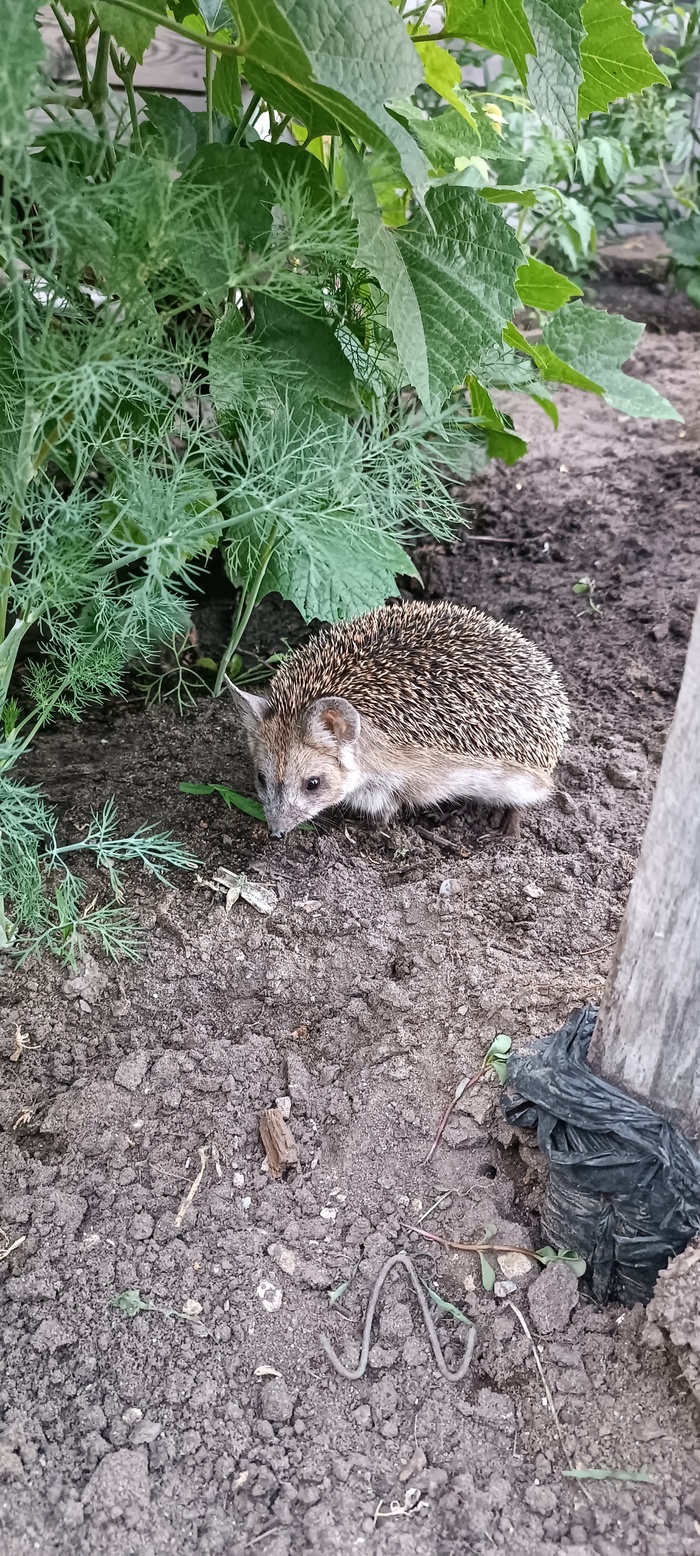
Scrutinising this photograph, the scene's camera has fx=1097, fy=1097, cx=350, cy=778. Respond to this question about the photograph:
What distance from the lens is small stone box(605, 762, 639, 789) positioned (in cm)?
422

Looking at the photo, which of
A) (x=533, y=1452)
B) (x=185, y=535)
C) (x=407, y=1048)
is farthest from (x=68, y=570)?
(x=533, y=1452)

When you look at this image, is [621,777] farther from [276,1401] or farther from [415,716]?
[276,1401]

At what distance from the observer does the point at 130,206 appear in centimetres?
216

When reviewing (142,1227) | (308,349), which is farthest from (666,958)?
(308,349)

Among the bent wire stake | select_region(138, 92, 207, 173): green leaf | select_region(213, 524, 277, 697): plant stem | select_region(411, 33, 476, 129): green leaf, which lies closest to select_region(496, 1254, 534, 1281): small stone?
the bent wire stake

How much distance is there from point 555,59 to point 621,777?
253 cm

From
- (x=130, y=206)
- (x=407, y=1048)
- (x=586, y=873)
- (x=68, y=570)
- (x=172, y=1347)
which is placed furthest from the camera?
(x=586, y=873)

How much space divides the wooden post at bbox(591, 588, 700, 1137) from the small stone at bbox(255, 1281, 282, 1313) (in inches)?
34.6

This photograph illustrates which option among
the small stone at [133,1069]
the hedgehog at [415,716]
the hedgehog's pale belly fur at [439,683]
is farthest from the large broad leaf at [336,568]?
the small stone at [133,1069]

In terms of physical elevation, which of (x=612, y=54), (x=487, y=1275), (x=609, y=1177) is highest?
(x=612, y=54)

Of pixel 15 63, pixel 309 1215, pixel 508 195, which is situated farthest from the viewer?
pixel 508 195

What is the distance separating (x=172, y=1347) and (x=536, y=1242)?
83 centimetres

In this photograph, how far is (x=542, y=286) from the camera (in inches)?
141

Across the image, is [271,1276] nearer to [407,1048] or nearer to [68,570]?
[407,1048]
